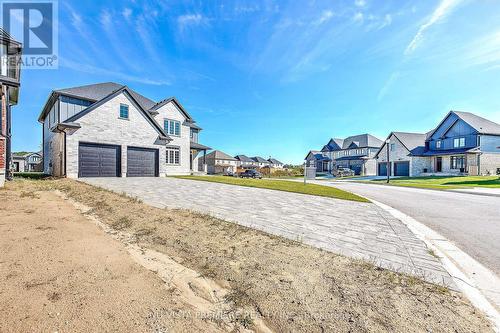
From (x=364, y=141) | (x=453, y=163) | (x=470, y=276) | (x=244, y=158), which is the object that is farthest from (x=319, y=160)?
(x=470, y=276)

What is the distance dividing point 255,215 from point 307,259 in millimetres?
3160

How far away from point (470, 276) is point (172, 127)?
2730 cm

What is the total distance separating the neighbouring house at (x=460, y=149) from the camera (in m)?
31.5

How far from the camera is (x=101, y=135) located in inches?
730

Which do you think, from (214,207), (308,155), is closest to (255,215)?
(214,207)

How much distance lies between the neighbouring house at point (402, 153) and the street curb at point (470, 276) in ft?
128

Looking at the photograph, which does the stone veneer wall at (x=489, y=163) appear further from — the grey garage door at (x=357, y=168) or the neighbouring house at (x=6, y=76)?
the neighbouring house at (x=6, y=76)

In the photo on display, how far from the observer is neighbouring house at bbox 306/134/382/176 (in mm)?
51875

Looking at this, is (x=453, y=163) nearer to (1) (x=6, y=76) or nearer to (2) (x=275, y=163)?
(1) (x=6, y=76)

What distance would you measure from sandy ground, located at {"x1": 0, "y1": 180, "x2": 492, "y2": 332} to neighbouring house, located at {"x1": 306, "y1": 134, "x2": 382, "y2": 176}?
49320mm

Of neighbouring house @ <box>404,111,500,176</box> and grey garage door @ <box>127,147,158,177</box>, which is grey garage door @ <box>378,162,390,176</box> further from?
grey garage door @ <box>127,147,158,177</box>

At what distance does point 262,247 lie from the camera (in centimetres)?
429

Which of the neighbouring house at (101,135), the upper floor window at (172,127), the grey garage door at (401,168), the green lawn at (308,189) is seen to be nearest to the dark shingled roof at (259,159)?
the grey garage door at (401,168)

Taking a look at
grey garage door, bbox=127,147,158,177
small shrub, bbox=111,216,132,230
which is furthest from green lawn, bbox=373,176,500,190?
grey garage door, bbox=127,147,158,177
